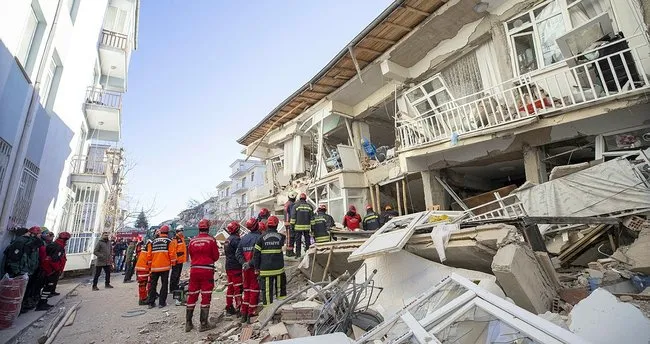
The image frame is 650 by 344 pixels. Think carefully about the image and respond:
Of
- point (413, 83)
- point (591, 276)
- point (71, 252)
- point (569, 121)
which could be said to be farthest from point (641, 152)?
point (71, 252)

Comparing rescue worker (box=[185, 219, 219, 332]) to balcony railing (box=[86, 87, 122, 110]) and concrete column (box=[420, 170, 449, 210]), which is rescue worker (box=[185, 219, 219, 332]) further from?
balcony railing (box=[86, 87, 122, 110])

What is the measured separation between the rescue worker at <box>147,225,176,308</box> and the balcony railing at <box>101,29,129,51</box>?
1169cm

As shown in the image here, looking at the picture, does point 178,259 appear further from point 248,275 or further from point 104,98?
point 104,98

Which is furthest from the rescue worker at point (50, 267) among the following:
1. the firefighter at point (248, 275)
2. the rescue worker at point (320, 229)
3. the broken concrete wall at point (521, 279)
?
the broken concrete wall at point (521, 279)

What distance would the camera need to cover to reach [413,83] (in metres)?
10.0

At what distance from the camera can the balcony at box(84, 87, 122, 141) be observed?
44.9 feet

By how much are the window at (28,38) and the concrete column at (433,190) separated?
10702 millimetres

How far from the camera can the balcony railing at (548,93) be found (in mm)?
5543

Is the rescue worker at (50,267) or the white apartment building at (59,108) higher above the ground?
the white apartment building at (59,108)

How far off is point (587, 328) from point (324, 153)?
11375 mm

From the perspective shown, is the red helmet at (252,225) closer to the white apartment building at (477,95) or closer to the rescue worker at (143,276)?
the rescue worker at (143,276)

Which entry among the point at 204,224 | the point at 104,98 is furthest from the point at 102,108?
the point at 204,224

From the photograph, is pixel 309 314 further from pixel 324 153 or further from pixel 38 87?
pixel 324 153

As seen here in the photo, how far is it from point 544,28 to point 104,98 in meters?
17.2
